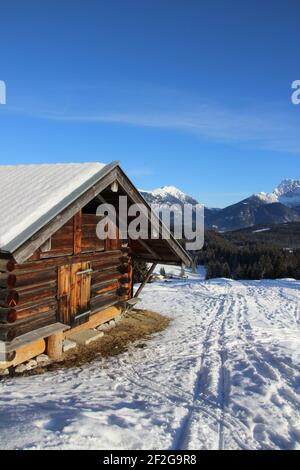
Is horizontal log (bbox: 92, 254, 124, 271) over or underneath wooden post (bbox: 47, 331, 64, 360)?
over

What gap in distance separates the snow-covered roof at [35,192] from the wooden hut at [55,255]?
19 millimetres

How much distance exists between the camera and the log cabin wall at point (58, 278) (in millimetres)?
8461

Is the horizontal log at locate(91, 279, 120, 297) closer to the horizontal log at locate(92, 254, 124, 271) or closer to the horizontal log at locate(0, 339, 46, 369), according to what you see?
the horizontal log at locate(92, 254, 124, 271)

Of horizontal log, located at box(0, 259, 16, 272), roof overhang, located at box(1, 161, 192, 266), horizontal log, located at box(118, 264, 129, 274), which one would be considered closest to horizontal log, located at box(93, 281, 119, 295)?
horizontal log, located at box(118, 264, 129, 274)

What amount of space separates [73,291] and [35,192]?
118 inches

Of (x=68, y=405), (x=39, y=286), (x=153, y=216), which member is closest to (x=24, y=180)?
(x=39, y=286)

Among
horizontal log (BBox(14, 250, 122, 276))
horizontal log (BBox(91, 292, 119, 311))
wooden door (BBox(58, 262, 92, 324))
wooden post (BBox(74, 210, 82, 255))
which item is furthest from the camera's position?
horizontal log (BBox(91, 292, 119, 311))

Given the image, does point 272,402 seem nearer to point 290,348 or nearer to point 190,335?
point 290,348

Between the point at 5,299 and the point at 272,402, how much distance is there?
5.76 meters

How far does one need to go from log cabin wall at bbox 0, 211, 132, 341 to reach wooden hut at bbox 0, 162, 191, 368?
0.02 meters

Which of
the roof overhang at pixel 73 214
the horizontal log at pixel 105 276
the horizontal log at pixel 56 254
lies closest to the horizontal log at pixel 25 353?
the horizontal log at pixel 56 254

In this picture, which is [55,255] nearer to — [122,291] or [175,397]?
[122,291]

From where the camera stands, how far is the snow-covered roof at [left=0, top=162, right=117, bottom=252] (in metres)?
7.82

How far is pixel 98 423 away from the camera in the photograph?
5.45 metres
